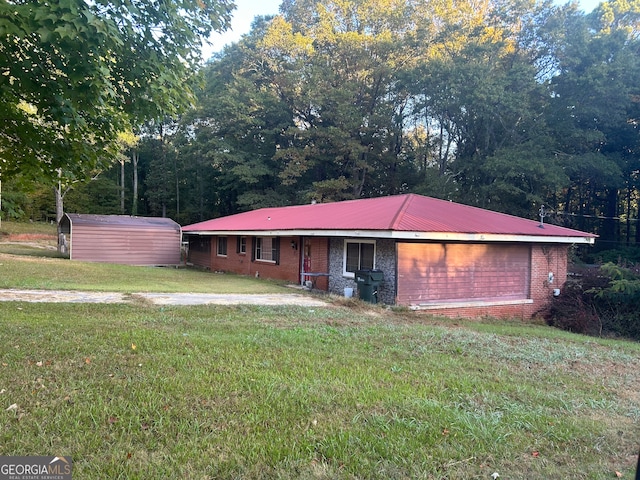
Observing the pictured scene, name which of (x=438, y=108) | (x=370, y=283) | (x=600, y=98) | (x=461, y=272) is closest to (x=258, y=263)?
(x=370, y=283)

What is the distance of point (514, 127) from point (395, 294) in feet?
72.1

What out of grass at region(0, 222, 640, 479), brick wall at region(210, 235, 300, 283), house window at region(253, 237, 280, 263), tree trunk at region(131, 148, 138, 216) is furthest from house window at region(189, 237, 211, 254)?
tree trunk at region(131, 148, 138, 216)

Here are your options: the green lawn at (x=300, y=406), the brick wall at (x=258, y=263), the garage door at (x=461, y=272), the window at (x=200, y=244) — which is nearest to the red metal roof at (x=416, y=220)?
the garage door at (x=461, y=272)

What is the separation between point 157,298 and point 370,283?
5.56 meters

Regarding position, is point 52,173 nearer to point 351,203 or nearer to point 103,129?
point 103,129

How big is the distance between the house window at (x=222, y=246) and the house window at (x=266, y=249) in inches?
139

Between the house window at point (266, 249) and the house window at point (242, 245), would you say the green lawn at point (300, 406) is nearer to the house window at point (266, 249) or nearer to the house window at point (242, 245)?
the house window at point (266, 249)

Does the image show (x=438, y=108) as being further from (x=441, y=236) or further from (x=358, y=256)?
(x=441, y=236)

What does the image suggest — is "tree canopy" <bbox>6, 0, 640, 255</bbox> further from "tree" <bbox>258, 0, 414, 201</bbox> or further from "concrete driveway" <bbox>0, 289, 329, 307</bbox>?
"concrete driveway" <bbox>0, 289, 329, 307</bbox>

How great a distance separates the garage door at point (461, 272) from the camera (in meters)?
Result: 12.5

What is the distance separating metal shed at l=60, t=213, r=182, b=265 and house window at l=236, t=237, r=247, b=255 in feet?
17.7

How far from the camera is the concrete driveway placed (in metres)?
9.70

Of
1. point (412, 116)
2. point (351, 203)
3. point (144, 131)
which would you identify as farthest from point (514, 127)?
point (144, 131)

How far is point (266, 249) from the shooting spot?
19.4 meters
